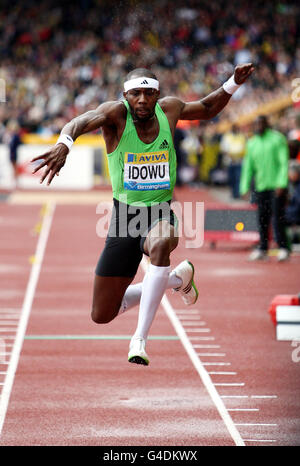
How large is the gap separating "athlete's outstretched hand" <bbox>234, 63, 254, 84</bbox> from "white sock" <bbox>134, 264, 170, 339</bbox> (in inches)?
49.6

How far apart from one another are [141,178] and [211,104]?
789 mm

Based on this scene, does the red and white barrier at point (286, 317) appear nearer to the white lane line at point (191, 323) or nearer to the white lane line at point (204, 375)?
the white lane line at point (204, 375)

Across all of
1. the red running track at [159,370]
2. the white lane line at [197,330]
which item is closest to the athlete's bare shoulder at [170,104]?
the red running track at [159,370]

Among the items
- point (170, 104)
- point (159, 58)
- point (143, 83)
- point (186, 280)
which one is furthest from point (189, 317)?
point (143, 83)

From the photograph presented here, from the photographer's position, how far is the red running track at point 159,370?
6504 mm

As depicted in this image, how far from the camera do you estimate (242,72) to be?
6223 millimetres

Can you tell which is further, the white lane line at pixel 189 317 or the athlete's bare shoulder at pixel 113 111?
the white lane line at pixel 189 317

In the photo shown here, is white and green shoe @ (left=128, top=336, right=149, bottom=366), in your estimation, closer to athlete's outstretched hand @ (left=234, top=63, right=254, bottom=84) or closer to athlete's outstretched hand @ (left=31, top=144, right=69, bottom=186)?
athlete's outstretched hand @ (left=31, top=144, right=69, bottom=186)

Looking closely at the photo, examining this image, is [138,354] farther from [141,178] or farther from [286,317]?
[286,317]

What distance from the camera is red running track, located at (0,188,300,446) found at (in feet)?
21.3

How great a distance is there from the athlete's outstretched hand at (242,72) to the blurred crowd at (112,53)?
2.83 ft

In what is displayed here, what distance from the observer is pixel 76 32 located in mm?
36125

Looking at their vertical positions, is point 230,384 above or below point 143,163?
below
